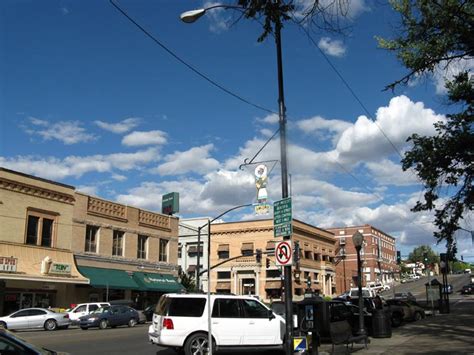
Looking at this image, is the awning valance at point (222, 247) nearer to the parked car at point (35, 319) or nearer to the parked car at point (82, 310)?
the parked car at point (82, 310)

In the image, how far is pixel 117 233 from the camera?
42594mm

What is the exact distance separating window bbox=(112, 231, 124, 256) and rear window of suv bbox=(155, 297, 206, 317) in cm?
2823

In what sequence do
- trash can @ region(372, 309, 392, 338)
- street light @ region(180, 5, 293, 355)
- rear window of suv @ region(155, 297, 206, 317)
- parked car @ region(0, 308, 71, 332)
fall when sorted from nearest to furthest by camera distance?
street light @ region(180, 5, 293, 355) → rear window of suv @ region(155, 297, 206, 317) → trash can @ region(372, 309, 392, 338) → parked car @ region(0, 308, 71, 332)

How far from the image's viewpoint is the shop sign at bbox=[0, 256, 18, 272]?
102ft

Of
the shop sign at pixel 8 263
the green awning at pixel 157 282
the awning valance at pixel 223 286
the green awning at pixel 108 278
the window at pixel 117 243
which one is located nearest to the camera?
the shop sign at pixel 8 263

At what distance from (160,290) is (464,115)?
101ft

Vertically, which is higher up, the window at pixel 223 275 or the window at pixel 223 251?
the window at pixel 223 251

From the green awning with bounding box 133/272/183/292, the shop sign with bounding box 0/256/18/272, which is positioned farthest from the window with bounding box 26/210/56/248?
the green awning with bounding box 133/272/183/292

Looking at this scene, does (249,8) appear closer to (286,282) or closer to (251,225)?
(286,282)

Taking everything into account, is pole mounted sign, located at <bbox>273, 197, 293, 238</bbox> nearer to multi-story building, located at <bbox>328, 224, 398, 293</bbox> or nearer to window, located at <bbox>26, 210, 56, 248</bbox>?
window, located at <bbox>26, 210, 56, 248</bbox>

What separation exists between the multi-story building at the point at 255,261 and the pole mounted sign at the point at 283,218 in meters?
51.1

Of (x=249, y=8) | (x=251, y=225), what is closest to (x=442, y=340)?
(x=249, y=8)

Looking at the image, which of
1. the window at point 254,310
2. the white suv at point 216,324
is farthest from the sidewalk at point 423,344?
the window at point 254,310

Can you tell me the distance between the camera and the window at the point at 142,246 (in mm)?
44903
